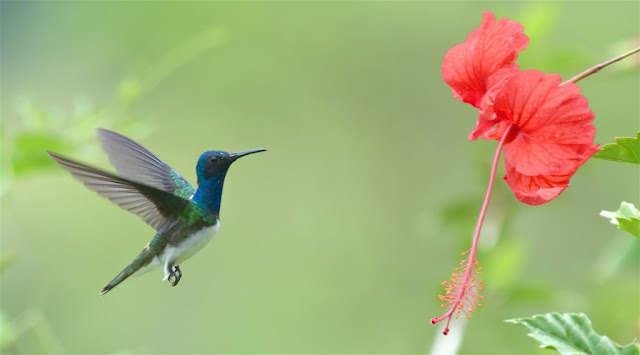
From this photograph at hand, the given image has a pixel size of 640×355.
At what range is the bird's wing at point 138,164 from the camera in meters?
1.45

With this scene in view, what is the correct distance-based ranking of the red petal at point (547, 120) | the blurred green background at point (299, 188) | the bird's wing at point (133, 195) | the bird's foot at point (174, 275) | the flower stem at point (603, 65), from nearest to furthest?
the flower stem at point (603, 65) → the red petal at point (547, 120) → the bird's wing at point (133, 195) → the bird's foot at point (174, 275) → the blurred green background at point (299, 188)

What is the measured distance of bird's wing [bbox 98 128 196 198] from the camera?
1.45 meters

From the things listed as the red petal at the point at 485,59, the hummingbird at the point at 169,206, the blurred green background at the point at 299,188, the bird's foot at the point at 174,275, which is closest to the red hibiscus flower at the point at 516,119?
the red petal at the point at 485,59

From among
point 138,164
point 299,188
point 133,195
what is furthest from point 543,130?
point 299,188

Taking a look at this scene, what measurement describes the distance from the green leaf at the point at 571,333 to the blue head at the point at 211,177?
667 mm

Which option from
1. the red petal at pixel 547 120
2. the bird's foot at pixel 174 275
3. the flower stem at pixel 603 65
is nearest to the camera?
the flower stem at pixel 603 65

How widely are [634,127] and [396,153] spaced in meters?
1.30

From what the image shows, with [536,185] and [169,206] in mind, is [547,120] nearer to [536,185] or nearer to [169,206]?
[536,185]

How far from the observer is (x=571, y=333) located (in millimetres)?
927

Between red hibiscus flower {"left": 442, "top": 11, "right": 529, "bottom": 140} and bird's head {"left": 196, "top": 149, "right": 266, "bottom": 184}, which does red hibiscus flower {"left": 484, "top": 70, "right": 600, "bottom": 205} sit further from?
bird's head {"left": 196, "top": 149, "right": 266, "bottom": 184}

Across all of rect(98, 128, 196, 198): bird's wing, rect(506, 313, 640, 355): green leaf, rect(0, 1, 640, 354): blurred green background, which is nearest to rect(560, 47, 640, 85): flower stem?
rect(506, 313, 640, 355): green leaf

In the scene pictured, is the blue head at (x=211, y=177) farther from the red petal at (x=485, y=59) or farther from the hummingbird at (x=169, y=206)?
the red petal at (x=485, y=59)

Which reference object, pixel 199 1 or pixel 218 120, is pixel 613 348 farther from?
A: pixel 199 1

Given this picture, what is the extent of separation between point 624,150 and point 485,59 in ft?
0.74
